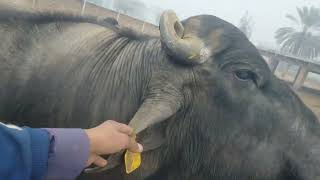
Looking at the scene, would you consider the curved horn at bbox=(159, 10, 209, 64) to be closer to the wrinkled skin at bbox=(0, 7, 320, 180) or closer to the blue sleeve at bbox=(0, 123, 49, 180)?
the wrinkled skin at bbox=(0, 7, 320, 180)

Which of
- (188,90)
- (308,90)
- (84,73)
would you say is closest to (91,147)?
(188,90)

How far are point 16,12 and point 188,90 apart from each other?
65.4 inches

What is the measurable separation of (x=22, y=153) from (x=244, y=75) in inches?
74.5

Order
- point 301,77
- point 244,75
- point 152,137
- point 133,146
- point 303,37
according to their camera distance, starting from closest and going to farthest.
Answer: point 133,146
point 152,137
point 244,75
point 301,77
point 303,37

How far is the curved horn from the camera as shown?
3199 mm

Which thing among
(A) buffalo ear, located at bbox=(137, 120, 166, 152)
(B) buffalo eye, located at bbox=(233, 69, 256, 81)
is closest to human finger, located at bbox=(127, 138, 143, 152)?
(A) buffalo ear, located at bbox=(137, 120, 166, 152)

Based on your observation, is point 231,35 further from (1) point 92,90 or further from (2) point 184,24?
(1) point 92,90

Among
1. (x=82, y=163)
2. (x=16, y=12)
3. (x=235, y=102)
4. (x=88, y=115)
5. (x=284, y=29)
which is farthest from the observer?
(x=284, y=29)

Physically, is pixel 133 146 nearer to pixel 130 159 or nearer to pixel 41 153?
pixel 130 159

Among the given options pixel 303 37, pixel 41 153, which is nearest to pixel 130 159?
pixel 41 153

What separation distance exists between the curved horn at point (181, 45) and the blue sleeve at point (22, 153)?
1511mm

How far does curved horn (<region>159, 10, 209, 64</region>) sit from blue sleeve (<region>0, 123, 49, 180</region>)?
1511 mm

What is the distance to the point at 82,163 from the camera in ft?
6.87

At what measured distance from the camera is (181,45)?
3207mm
